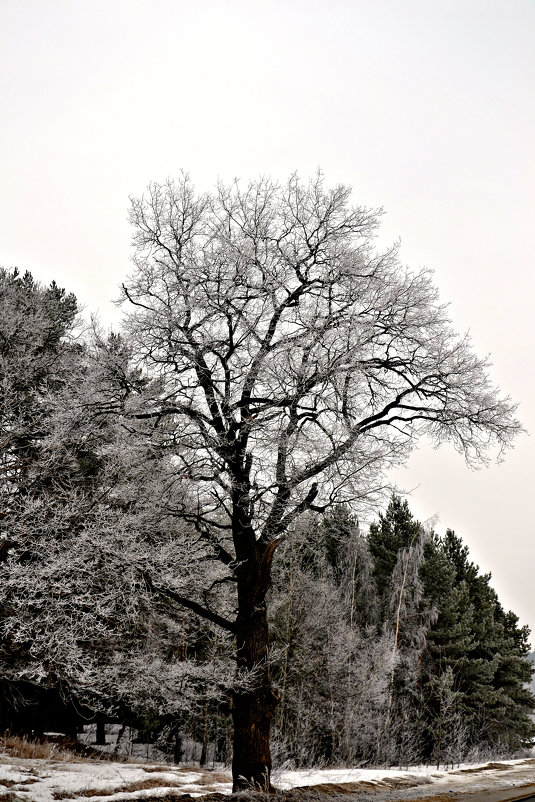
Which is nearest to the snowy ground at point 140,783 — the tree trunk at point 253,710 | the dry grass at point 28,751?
the dry grass at point 28,751

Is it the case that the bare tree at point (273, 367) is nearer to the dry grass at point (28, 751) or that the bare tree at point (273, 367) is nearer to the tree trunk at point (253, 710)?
the tree trunk at point (253, 710)

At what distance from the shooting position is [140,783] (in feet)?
33.4

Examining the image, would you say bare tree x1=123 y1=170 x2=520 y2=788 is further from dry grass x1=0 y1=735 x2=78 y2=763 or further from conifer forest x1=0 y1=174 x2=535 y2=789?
dry grass x1=0 y1=735 x2=78 y2=763

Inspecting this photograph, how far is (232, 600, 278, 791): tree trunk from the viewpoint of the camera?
8039 millimetres

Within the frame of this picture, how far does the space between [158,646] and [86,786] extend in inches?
174

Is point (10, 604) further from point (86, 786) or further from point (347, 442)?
point (347, 442)

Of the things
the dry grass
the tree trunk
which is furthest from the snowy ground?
the tree trunk

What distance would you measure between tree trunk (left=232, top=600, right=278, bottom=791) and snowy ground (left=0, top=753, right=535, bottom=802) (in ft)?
3.18

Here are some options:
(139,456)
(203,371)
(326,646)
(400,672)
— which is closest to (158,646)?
(139,456)

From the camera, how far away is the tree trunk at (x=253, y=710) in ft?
26.4

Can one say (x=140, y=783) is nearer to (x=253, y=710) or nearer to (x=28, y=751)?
(x=28, y=751)

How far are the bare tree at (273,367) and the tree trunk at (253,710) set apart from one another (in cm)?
2

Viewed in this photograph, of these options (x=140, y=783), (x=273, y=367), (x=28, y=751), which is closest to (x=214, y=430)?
(x=273, y=367)

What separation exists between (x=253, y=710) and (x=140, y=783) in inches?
139
